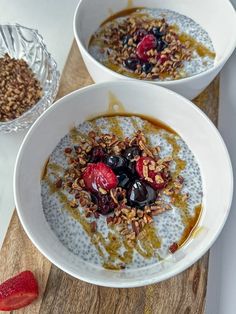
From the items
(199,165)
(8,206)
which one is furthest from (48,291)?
(199,165)

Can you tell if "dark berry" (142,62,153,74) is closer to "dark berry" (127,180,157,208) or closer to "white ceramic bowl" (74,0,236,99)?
"white ceramic bowl" (74,0,236,99)

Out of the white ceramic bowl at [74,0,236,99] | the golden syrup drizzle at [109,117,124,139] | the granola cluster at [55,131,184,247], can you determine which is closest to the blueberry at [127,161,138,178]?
the granola cluster at [55,131,184,247]

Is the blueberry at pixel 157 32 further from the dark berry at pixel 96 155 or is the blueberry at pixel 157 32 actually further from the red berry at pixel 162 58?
the dark berry at pixel 96 155

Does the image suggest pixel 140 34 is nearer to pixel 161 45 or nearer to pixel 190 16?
pixel 161 45

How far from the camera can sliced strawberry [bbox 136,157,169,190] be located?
1.17 m

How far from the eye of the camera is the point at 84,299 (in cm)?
114

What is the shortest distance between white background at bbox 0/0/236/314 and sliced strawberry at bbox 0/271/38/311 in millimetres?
149

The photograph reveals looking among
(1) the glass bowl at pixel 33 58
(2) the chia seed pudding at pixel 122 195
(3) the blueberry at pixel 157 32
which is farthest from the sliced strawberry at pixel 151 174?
(3) the blueberry at pixel 157 32

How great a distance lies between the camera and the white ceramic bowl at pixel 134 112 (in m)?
1.06

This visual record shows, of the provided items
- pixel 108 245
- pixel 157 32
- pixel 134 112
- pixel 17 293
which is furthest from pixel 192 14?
pixel 17 293

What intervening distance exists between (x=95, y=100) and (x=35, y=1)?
0.52 m

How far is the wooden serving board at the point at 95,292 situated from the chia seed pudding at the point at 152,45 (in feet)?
1.65

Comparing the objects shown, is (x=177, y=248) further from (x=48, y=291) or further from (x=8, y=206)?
(x=8, y=206)

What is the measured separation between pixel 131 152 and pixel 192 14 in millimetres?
529
